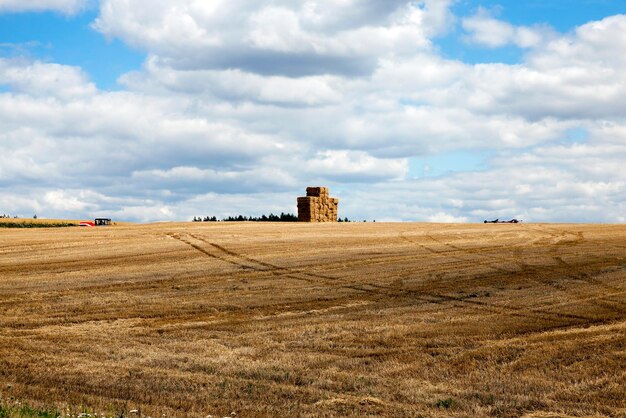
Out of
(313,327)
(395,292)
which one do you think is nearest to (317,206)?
(395,292)

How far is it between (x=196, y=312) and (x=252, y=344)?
5.13 meters

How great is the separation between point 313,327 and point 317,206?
1559 inches

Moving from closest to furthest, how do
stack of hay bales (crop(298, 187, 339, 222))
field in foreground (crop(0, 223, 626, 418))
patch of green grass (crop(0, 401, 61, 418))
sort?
patch of green grass (crop(0, 401, 61, 418)), field in foreground (crop(0, 223, 626, 418)), stack of hay bales (crop(298, 187, 339, 222))

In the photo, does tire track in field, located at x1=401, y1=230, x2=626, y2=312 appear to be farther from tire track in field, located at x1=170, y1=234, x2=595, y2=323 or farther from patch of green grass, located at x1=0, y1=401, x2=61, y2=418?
patch of green grass, located at x1=0, y1=401, x2=61, y2=418

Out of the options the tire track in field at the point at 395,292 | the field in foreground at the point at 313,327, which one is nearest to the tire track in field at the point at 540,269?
the field in foreground at the point at 313,327

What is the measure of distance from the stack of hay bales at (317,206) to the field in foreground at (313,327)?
1892cm

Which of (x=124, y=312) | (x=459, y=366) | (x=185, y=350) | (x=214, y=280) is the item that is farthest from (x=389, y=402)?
(x=214, y=280)

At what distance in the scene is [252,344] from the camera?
18.5 m

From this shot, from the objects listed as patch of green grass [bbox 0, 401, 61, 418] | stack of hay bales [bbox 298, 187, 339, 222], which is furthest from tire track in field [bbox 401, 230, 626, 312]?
patch of green grass [bbox 0, 401, 61, 418]

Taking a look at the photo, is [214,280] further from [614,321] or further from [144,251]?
[614,321]

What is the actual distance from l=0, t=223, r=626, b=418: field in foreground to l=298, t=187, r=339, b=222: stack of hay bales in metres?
18.9

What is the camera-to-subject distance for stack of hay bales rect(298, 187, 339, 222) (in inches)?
2324

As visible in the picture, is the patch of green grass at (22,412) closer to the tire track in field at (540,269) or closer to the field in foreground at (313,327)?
the field in foreground at (313,327)

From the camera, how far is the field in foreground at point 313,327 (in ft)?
44.3
